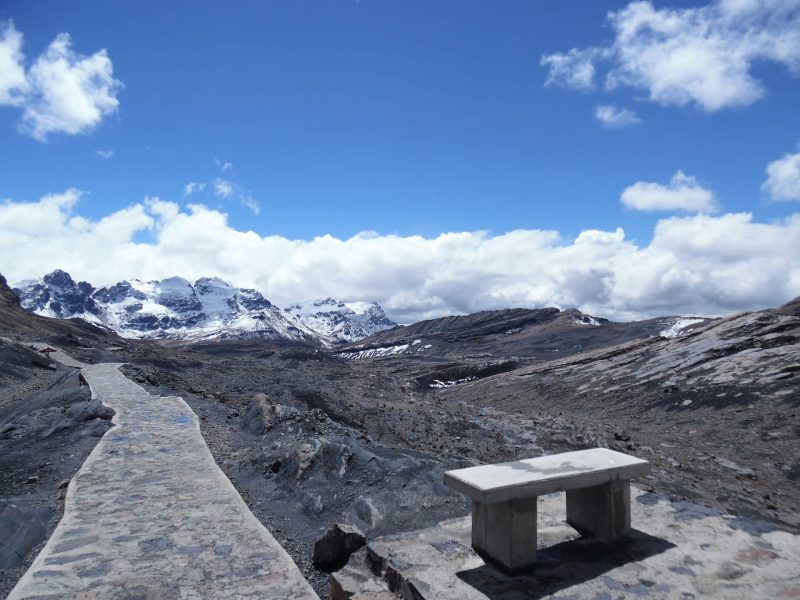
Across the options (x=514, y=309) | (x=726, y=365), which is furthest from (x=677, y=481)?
(x=514, y=309)

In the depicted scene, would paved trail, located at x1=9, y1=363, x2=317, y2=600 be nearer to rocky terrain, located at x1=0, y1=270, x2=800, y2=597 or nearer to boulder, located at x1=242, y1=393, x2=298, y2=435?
→ rocky terrain, located at x1=0, y1=270, x2=800, y2=597

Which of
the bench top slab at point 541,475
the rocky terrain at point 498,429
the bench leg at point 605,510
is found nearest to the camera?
the bench top slab at point 541,475

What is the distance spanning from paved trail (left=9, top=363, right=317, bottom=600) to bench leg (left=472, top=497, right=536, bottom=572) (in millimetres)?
2189

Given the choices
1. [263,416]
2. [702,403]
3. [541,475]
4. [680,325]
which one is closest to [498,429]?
[702,403]

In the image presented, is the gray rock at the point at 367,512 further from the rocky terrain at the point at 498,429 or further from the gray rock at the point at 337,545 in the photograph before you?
the gray rock at the point at 337,545

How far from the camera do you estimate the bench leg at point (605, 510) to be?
6.79m

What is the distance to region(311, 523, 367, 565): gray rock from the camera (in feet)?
23.3

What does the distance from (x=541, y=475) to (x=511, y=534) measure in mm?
758

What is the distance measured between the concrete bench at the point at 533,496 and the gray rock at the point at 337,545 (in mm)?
1619

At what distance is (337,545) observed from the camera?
7098mm

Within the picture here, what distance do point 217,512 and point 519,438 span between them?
17719 millimetres

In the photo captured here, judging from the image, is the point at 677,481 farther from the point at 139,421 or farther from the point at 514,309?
the point at 514,309

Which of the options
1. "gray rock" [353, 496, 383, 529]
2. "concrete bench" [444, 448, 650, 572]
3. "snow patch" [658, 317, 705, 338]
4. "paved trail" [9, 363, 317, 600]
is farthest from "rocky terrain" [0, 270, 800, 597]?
"snow patch" [658, 317, 705, 338]

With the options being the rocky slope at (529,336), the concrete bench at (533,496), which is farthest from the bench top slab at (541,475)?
the rocky slope at (529,336)
